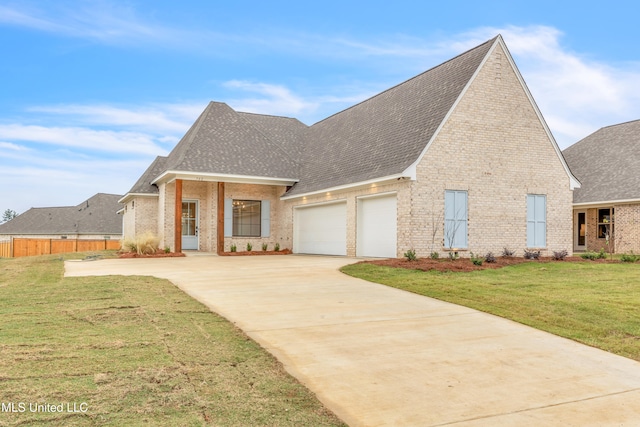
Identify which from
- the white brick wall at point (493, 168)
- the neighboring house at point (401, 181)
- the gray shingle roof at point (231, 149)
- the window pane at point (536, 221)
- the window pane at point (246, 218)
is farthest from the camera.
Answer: the window pane at point (246, 218)

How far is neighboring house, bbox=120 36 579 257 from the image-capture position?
16781 millimetres

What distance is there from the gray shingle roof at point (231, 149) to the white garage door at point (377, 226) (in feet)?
19.1

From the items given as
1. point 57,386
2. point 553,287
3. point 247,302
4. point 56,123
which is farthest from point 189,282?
point 56,123

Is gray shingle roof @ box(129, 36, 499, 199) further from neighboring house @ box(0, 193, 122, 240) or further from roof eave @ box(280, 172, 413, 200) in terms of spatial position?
neighboring house @ box(0, 193, 122, 240)

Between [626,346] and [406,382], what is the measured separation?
11.0 ft

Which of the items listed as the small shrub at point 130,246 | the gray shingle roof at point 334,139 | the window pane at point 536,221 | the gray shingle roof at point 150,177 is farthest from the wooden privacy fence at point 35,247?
the window pane at point 536,221

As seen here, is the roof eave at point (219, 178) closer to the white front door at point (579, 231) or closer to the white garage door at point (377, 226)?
the white garage door at point (377, 226)

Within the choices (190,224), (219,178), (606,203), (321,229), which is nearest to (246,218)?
(190,224)

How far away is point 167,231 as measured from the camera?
2194 centimetres

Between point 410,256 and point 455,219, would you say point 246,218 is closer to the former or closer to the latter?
point 455,219

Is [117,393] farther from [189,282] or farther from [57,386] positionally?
[189,282]

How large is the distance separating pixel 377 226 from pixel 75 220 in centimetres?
3714
